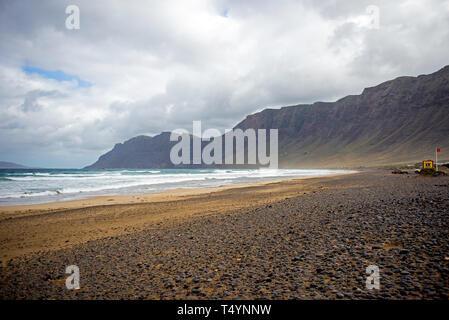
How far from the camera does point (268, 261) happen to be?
16.7 ft

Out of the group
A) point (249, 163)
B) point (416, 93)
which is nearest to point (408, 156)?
point (416, 93)

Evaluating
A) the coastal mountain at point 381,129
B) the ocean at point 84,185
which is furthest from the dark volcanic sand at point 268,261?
the coastal mountain at point 381,129

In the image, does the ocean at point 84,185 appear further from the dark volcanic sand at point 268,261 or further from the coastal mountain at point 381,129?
the coastal mountain at point 381,129

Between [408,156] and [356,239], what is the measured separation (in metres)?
116

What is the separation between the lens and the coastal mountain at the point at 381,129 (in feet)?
346

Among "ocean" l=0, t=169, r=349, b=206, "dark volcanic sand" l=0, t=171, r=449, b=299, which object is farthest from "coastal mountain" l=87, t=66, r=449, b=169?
"dark volcanic sand" l=0, t=171, r=449, b=299

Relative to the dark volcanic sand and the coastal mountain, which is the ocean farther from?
the coastal mountain

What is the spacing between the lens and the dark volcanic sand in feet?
12.8

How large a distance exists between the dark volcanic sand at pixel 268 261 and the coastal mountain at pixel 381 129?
10075 centimetres

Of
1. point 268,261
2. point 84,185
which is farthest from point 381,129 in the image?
point 268,261

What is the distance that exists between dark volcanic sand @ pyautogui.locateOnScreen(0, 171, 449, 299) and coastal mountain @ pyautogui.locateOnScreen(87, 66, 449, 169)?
100752 millimetres

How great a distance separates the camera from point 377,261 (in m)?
4.46

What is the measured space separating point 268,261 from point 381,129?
16074 centimetres
